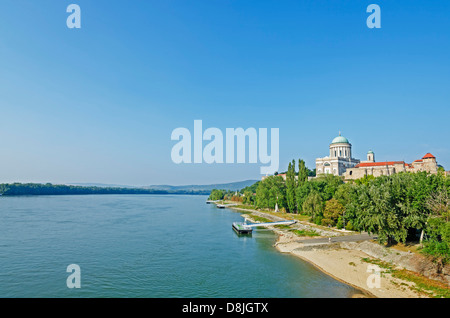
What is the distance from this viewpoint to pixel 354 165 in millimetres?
122500

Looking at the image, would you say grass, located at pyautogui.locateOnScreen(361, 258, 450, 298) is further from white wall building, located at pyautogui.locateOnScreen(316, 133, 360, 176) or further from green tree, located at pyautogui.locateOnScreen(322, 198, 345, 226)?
Answer: white wall building, located at pyautogui.locateOnScreen(316, 133, 360, 176)

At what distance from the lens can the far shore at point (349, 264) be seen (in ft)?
74.5

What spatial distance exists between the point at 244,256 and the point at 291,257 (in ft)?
18.4

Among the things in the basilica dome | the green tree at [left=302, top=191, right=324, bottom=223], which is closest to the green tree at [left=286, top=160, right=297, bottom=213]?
the green tree at [left=302, top=191, right=324, bottom=223]

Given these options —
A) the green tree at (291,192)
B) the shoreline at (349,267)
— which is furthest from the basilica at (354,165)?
the shoreline at (349,267)

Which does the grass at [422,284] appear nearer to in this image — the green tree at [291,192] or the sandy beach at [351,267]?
the sandy beach at [351,267]

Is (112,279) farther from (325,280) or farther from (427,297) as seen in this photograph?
(427,297)

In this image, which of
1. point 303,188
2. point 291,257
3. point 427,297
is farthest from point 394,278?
point 303,188

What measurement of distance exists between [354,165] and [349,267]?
103 meters

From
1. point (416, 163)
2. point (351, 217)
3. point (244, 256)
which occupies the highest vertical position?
point (416, 163)

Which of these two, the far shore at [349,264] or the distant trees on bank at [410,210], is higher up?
the distant trees on bank at [410,210]

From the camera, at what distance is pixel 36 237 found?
45062 mm

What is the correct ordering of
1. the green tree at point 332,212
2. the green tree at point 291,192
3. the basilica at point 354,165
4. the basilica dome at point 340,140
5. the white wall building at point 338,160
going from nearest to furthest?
the green tree at point 332,212
the green tree at point 291,192
the basilica at point 354,165
the white wall building at point 338,160
the basilica dome at point 340,140
